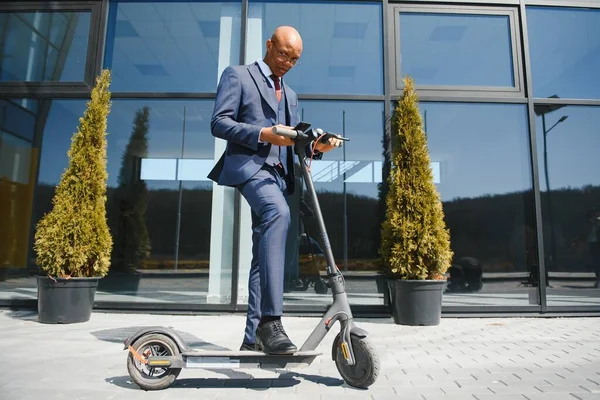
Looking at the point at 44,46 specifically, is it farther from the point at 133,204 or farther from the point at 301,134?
the point at 301,134

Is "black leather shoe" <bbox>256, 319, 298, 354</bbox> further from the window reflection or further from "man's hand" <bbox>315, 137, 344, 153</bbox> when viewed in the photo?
the window reflection

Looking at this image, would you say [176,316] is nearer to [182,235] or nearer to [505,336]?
[182,235]

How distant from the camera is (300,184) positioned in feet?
15.1

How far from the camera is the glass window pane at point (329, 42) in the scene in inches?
190

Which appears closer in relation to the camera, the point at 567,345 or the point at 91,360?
the point at 91,360

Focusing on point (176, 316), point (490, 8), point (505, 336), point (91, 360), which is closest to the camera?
point (91, 360)

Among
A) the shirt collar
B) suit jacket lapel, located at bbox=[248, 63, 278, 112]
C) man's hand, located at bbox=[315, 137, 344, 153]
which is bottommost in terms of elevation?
man's hand, located at bbox=[315, 137, 344, 153]

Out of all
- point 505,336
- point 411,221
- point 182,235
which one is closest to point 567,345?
point 505,336

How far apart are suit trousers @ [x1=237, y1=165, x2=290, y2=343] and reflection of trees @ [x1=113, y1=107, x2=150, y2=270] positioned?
3.03 metres

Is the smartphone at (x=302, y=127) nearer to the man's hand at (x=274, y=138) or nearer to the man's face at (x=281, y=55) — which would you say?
the man's hand at (x=274, y=138)

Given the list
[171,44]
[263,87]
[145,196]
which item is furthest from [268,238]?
[171,44]

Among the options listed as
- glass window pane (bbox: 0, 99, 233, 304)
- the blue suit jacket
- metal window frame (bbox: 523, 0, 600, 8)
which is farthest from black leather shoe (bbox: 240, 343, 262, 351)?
metal window frame (bbox: 523, 0, 600, 8)

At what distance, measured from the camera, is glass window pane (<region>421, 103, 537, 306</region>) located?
4.61m

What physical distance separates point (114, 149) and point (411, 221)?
340cm
